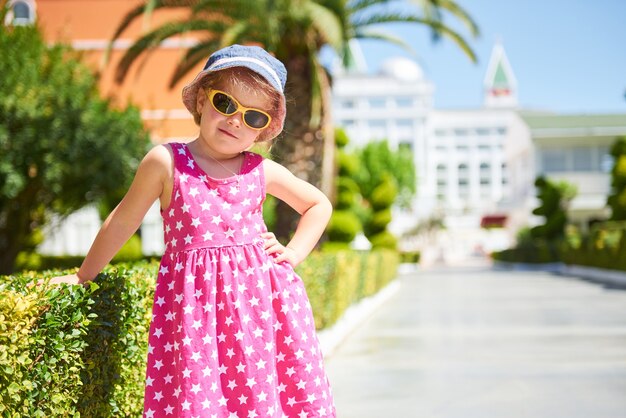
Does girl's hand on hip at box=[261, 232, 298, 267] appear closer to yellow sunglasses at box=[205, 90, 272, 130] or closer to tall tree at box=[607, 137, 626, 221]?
yellow sunglasses at box=[205, 90, 272, 130]

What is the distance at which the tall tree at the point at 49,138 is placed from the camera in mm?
16984

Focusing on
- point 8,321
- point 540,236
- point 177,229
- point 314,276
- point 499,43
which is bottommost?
point 540,236

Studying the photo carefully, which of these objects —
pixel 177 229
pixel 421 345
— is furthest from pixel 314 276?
pixel 177 229

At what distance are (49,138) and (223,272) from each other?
51.0 feet

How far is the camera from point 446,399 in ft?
21.5

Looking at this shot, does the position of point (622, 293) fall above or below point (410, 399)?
below

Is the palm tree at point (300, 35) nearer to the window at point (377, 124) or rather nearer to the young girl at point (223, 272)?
the young girl at point (223, 272)

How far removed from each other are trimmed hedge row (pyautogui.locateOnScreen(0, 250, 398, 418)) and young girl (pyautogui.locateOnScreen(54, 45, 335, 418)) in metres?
0.23

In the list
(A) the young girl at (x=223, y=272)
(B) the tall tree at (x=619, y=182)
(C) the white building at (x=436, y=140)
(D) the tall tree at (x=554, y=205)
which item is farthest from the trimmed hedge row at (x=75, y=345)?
(C) the white building at (x=436, y=140)

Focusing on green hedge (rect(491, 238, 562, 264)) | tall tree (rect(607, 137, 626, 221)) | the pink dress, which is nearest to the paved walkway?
the pink dress

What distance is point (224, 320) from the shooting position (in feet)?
9.43

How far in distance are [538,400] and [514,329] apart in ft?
19.2

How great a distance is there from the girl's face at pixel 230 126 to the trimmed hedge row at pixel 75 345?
2.59ft

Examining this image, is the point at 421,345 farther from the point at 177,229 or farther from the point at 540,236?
the point at 540,236
